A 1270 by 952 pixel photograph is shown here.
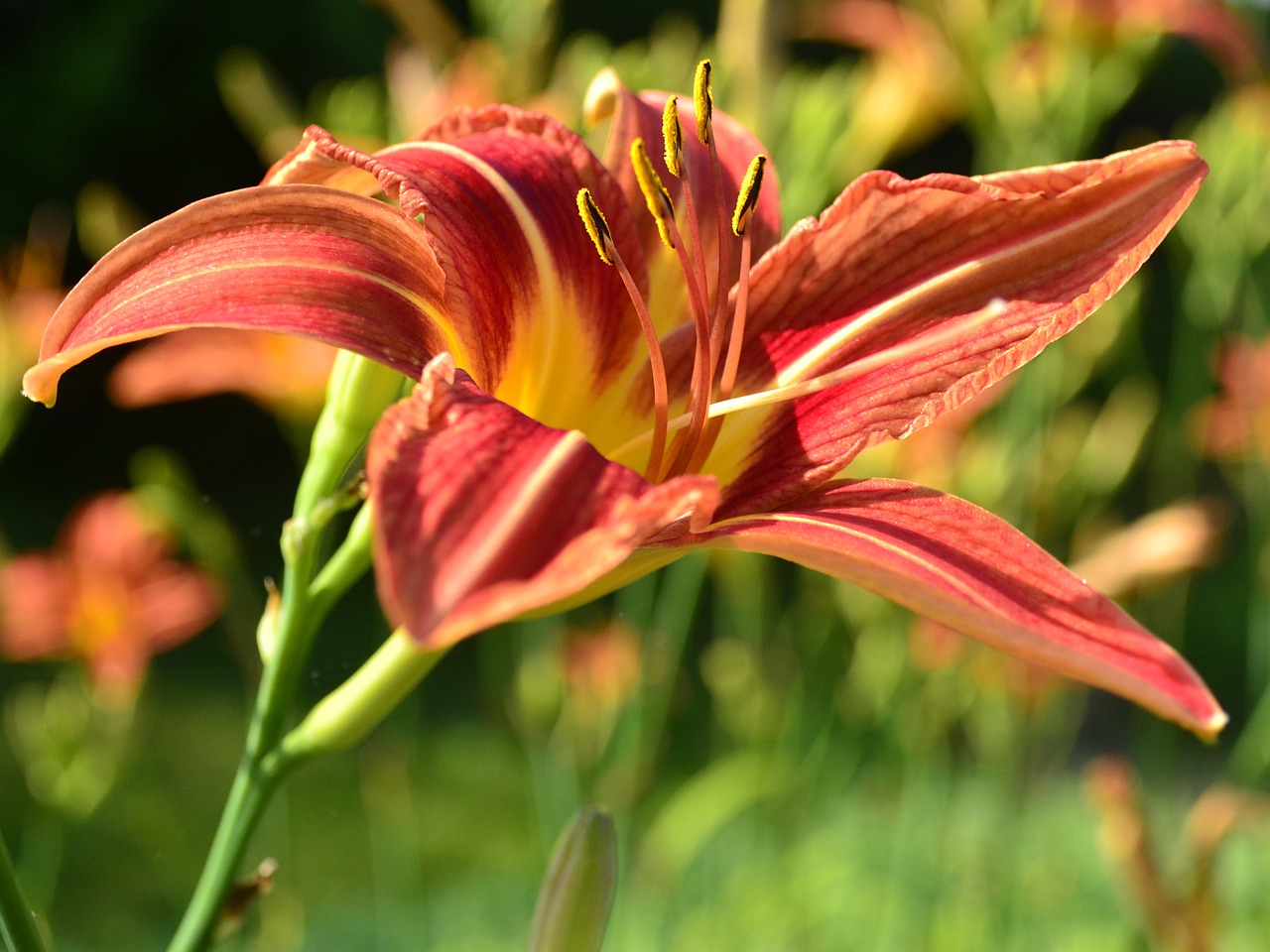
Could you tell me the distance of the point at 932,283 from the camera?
66cm

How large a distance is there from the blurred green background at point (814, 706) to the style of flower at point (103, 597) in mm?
95

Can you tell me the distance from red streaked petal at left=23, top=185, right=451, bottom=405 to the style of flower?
135 cm

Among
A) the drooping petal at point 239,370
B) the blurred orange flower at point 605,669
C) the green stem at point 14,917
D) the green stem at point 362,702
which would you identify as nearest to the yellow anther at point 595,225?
the green stem at point 362,702

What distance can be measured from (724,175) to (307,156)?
0.30 meters

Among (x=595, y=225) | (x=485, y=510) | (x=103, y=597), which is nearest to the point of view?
(x=485, y=510)

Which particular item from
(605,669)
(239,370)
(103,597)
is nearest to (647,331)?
(239,370)

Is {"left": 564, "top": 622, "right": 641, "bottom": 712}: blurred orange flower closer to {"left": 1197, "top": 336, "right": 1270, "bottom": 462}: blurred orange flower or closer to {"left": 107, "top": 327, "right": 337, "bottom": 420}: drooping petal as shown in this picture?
{"left": 107, "top": 327, "right": 337, "bottom": 420}: drooping petal

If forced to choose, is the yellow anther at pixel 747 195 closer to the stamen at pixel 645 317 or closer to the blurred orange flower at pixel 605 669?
the stamen at pixel 645 317

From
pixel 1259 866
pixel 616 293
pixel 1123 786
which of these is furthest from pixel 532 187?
pixel 1259 866

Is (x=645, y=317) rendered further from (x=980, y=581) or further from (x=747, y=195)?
(x=980, y=581)

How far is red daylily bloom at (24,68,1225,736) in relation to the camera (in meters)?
0.45

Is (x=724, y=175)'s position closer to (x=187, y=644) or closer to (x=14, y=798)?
(x=14, y=798)

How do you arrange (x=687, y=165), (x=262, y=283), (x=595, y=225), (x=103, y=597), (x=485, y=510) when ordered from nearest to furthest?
(x=485, y=510) → (x=262, y=283) → (x=595, y=225) → (x=687, y=165) → (x=103, y=597)

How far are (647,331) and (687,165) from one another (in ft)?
0.66
